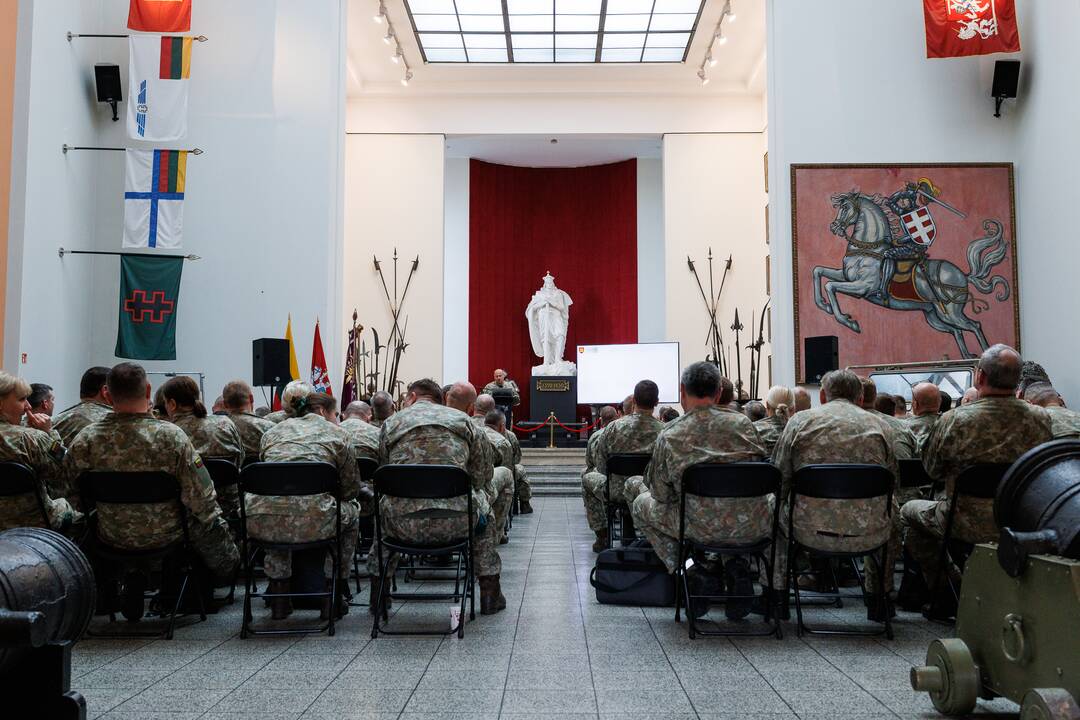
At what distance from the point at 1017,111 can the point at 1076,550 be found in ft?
35.0

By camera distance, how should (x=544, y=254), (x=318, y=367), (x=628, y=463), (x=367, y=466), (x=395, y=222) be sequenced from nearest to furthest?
(x=367, y=466) < (x=628, y=463) < (x=318, y=367) < (x=395, y=222) < (x=544, y=254)

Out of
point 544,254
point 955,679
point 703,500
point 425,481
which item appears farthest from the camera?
point 544,254

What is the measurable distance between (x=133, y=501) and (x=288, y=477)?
2.23 feet

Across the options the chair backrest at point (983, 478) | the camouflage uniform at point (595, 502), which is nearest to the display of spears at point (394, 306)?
the camouflage uniform at point (595, 502)

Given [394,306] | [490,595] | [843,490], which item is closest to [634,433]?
[490,595]

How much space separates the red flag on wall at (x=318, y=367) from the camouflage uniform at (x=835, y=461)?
743 centimetres

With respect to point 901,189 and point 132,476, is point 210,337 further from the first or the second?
point 901,189

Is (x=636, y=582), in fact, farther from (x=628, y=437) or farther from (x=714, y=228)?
(x=714, y=228)

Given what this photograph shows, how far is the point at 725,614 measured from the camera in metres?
4.50

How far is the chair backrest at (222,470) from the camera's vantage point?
15.4 feet

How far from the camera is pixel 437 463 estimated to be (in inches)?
169

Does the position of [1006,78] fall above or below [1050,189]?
above

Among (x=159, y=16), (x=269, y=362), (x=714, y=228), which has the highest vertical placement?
(x=159, y=16)

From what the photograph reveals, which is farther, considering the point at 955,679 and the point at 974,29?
the point at 974,29
